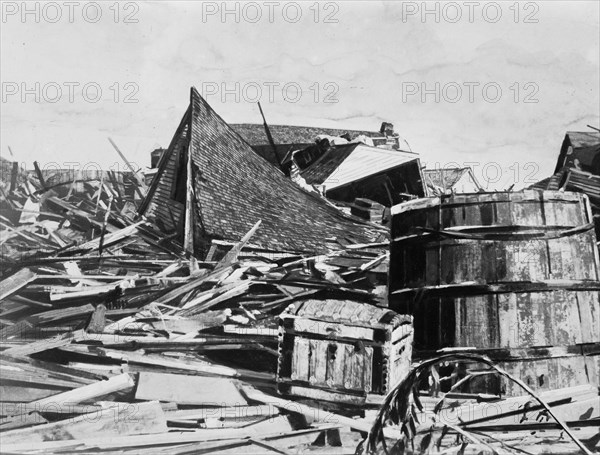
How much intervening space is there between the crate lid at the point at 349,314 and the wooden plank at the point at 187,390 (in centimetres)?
66

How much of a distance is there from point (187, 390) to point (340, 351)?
1103 millimetres

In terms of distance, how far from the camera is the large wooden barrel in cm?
469

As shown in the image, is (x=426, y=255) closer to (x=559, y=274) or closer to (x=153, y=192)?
(x=559, y=274)

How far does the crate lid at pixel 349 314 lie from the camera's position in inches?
173

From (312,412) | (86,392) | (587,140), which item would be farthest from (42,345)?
(587,140)

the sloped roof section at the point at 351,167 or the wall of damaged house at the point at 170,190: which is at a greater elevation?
the sloped roof section at the point at 351,167

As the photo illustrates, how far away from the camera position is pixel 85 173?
24.7ft

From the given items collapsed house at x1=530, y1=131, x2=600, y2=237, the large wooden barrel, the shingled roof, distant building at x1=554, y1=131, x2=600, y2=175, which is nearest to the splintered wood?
the large wooden barrel

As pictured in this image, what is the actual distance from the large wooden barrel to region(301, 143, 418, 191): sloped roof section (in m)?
7.26

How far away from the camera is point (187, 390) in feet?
15.0

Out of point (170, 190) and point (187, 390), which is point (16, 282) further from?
point (170, 190)

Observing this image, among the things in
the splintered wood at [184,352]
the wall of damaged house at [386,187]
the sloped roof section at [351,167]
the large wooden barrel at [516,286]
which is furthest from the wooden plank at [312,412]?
the sloped roof section at [351,167]

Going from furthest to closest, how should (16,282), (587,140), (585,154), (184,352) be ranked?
(585,154) < (587,140) < (16,282) < (184,352)

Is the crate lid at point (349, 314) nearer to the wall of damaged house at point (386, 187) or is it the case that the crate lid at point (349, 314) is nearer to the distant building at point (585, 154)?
the distant building at point (585, 154)
